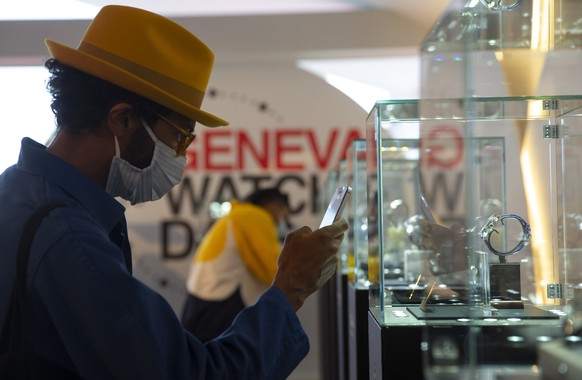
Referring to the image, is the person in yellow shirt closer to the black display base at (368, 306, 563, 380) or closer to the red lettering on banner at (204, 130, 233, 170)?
the red lettering on banner at (204, 130, 233, 170)

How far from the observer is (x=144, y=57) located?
1.41 meters

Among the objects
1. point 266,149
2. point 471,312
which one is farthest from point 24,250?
point 266,149

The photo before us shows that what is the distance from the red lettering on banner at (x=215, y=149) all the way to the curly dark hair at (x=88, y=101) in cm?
530

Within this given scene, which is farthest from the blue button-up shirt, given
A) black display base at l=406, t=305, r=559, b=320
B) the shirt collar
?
black display base at l=406, t=305, r=559, b=320

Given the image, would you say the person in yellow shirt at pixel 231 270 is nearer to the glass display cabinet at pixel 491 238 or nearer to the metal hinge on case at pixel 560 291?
the glass display cabinet at pixel 491 238

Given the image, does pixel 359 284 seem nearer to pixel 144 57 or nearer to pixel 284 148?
pixel 144 57

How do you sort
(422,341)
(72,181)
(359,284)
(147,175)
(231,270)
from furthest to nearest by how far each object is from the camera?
(231,270) < (359,284) < (422,341) < (147,175) < (72,181)

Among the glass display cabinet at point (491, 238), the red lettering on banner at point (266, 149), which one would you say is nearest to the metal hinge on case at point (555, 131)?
the glass display cabinet at point (491, 238)

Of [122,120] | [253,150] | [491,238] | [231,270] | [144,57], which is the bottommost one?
[231,270]

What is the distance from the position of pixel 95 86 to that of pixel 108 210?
217 mm

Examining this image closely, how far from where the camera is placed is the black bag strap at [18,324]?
1217mm

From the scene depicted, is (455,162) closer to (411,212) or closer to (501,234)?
(411,212)

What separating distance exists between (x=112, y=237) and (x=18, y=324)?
0.82ft

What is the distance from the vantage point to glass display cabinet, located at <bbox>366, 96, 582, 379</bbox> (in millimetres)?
1610
